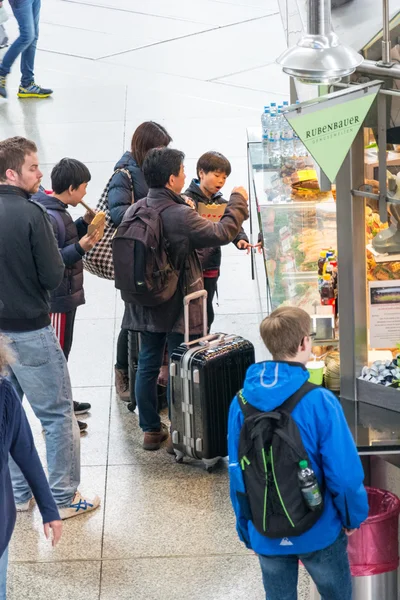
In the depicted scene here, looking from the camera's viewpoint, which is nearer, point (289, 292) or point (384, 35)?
point (384, 35)

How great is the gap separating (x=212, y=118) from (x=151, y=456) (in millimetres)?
8029

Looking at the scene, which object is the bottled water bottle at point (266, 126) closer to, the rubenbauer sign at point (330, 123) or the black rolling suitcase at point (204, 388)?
the black rolling suitcase at point (204, 388)

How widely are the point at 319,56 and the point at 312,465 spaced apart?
1643mm

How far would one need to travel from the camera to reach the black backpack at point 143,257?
233 inches

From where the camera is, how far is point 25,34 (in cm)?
1419

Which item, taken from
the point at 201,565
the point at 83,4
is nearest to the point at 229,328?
the point at 201,565

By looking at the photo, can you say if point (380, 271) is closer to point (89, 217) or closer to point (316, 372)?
point (316, 372)

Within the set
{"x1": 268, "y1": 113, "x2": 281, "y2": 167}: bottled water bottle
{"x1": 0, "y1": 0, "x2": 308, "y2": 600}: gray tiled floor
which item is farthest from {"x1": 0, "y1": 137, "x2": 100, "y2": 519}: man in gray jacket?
{"x1": 268, "y1": 113, "x2": 281, "y2": 167}: bottled water bottle

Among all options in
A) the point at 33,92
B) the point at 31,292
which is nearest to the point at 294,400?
the point at 31,292

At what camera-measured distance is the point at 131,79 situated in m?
15.4

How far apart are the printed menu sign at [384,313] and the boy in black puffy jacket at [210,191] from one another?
7.05 feet

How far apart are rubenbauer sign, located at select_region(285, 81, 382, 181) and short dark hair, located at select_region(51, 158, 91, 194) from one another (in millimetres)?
2390

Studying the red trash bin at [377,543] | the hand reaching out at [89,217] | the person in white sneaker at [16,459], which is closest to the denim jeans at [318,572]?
the red trash bin at [377,543]

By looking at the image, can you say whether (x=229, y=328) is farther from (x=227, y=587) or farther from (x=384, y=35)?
(x=384, y=35)
